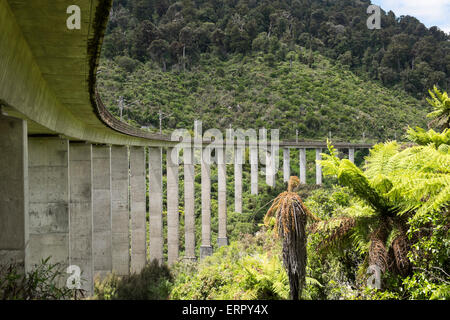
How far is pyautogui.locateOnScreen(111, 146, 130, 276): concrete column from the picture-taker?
68.5 ft

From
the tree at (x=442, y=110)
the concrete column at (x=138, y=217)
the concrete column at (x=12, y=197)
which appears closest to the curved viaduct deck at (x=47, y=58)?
the concrete column at (x=12, y=197)

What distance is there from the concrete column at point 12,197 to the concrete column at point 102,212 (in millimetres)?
10902

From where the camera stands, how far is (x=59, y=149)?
1183cm

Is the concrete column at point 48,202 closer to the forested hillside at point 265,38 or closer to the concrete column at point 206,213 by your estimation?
the concrete column at point 206,213

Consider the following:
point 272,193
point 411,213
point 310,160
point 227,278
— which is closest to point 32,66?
point 411,213

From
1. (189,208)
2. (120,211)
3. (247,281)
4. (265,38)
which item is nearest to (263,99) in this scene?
(265,38)

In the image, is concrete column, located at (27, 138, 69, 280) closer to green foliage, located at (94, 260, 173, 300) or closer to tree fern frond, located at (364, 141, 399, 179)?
green foliage, located at (94, 260, 173, 300)

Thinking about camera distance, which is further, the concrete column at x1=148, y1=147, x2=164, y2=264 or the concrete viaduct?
the concrete column at x1=148, y1=147, x2=164, y2=264

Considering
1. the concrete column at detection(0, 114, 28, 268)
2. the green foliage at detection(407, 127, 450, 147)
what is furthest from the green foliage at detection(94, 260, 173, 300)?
the green foliage at detection(407, 127, 450, 147)

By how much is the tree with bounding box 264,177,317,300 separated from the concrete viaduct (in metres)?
3.54

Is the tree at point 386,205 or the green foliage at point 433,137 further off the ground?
the green foliage at point 433,137

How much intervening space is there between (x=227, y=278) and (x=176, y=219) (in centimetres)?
1640

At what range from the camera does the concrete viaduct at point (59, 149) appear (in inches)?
225
